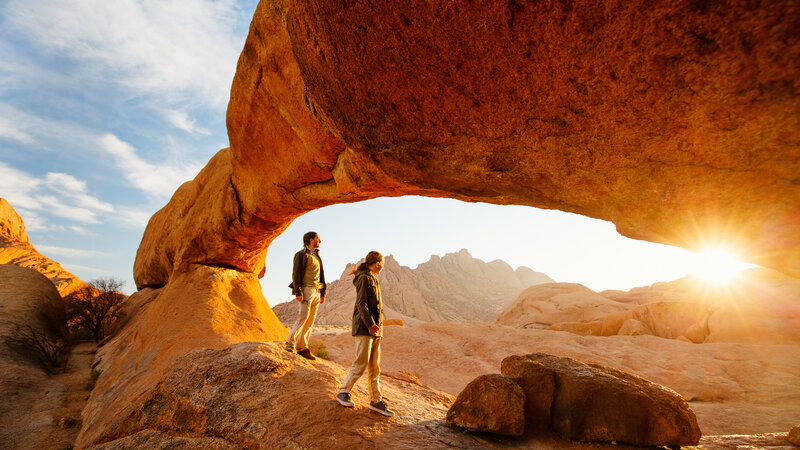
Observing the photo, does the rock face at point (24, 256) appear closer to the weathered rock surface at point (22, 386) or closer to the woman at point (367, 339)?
the weathered rock surface at point (22, 386)

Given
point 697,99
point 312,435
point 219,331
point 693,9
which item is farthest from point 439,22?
point 219,331

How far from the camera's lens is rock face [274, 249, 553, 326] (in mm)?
46750

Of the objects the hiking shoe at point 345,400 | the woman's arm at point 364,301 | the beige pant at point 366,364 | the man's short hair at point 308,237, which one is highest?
the man's short hair at point 308,237

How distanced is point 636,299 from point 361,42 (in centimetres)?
3078

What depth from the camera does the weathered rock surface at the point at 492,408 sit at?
13.3ft

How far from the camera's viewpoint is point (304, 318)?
575 centimetres

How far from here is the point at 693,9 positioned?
2.05 m

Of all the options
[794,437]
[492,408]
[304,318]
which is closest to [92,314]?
[304,318]

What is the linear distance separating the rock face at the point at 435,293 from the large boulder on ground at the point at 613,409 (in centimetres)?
3379

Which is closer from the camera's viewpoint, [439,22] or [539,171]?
[439,22]

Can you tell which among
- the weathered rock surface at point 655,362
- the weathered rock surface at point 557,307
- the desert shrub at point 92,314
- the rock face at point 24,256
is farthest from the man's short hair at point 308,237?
the rock face at point 24,256

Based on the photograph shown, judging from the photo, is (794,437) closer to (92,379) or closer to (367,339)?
(367,339)

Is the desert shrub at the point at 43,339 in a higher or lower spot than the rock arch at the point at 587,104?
lower

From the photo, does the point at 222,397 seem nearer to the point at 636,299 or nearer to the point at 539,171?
the point at 539,171
